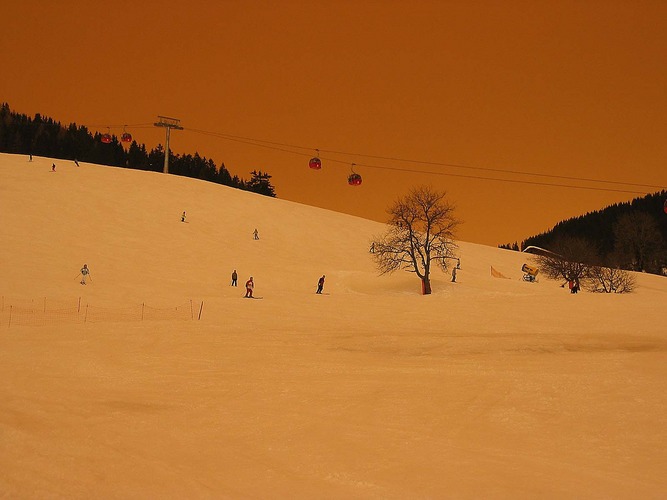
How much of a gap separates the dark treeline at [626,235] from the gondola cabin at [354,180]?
2455cm

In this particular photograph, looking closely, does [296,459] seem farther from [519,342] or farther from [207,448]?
[519,342]

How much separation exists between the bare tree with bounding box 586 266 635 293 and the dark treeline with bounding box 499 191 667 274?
23.0 feet

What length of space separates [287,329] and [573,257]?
41.5 m

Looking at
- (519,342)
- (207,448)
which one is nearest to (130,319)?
(519,342)

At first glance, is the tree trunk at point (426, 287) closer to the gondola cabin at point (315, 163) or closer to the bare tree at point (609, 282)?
the gondola cabin at point (315, 163)

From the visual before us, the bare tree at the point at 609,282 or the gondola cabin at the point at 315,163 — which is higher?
the gondola cabin at the point at 315,163

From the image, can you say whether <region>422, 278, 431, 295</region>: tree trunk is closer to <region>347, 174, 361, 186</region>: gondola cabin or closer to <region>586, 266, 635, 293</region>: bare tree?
<region>347, 174, 361, 186</region>: gondola cabin

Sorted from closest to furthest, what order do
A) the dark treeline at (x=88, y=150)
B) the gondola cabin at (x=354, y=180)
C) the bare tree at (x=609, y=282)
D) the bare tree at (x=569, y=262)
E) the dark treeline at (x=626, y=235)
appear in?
the gondola cabin at (x=354, y=180)
the bare tree at (x=609, y=282)
the bare tree at (x=569, y=262)
the dark treeline at (x=626, y=235)
the dark treeline at (x=88, y=150)

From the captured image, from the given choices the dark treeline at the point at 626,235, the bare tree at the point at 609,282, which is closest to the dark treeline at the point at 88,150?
the dark treeline at the point at 626,235

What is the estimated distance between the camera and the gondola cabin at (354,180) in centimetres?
3328

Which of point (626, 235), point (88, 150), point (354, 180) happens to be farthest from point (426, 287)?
point (88, 150)

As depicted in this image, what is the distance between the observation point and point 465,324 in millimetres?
24281

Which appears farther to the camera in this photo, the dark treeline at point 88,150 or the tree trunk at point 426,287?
the dark treeline at point 88,150

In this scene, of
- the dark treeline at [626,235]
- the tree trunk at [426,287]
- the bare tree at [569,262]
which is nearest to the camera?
the tree trunk at [426,287]
